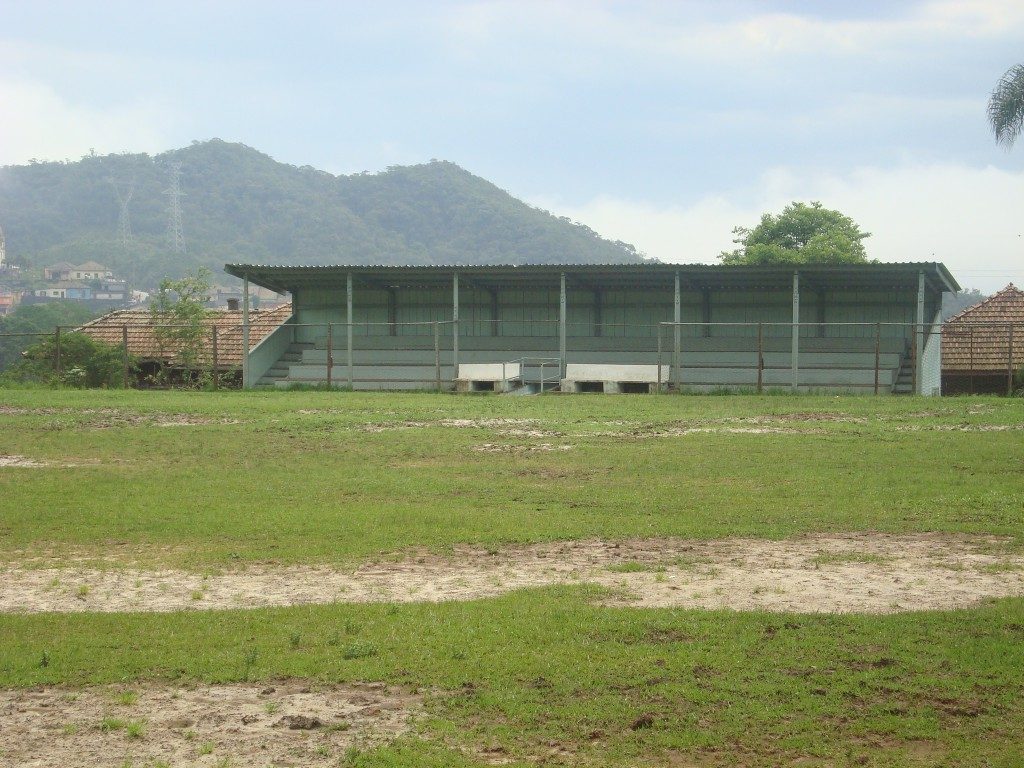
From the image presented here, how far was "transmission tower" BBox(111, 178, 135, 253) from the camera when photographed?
158 metres


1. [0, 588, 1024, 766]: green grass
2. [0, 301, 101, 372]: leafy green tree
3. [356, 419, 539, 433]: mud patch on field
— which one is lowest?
[0, 588, 1024, 766]: green grass

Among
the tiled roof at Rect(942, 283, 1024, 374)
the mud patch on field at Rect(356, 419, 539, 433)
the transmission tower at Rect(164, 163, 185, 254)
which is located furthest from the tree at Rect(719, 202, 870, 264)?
the transmission tower at Rect(164, 163, 185, 254)

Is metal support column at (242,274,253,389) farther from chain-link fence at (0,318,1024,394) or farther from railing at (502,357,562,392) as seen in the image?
railing at (502,357,562,392)

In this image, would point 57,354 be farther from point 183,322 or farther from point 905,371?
point 905,371

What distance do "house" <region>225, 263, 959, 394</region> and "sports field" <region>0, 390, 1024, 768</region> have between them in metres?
17.1

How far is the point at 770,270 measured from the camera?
1346 inches

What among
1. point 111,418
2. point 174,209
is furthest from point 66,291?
point 111,418

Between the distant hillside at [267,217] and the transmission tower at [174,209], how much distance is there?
0.97 m

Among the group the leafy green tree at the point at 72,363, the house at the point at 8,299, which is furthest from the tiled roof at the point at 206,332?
the house at the point at 8,299

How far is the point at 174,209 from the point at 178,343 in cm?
12945

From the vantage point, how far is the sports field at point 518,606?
5.91 m

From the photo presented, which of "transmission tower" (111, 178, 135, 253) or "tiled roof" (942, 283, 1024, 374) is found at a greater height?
"transmission tower" (111, 178, 135, 253)

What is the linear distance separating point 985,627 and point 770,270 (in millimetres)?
27469

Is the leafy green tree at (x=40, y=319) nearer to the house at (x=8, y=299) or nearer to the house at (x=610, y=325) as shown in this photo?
the house at (x=610, y=325)
